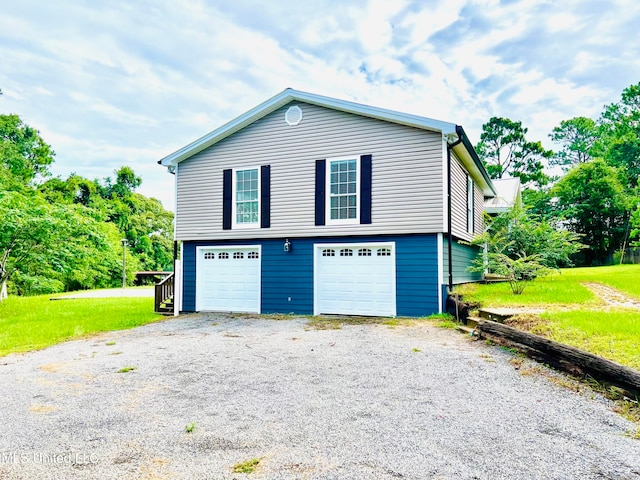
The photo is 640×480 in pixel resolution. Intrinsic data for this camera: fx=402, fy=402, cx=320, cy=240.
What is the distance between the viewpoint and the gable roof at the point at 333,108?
30.7ft

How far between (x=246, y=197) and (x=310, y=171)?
2.04 m

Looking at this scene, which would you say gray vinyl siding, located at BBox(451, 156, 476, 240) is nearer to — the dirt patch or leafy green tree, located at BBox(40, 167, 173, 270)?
the dirt patch

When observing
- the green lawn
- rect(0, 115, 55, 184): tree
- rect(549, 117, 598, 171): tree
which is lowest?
the green lawn

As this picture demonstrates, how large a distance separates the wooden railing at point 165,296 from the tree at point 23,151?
2035 cm

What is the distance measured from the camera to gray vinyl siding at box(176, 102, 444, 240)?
9.54 m

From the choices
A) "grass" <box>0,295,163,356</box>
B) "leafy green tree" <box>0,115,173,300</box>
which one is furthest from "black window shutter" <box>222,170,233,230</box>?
"leafy green tree" <box>0,115,173,300</box>

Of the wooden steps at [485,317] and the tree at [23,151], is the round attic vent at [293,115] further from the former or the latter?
the tree at [23,151]

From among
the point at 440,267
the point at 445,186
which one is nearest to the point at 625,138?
the point at 445,186

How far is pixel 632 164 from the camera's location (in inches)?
1174

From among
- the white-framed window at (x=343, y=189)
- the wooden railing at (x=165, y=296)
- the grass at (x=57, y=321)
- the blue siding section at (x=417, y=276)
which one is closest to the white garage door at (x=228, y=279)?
the wooden railing at (x=165, y=296)

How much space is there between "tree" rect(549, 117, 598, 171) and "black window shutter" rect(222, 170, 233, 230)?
36.6 m

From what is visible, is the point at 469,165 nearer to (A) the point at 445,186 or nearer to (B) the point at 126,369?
(A) the point at 445,186

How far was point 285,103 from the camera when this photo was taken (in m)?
10.9

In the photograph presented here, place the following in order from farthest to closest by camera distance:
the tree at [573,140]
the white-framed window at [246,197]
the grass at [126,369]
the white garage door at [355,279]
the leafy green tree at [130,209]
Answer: the tree at [573,140]
the leafy green tree at [130,209]
the white-framed window at [246,197]
the white garage door at [355,279]
the grass at [126,369]
